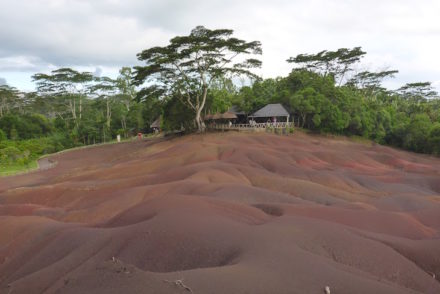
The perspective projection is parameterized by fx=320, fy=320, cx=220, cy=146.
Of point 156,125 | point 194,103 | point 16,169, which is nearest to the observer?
point 16,169

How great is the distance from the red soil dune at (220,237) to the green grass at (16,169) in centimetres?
1216

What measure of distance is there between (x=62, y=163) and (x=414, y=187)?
3271 centimetres

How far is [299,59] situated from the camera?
58531 mm

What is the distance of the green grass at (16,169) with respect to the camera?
96.3ft

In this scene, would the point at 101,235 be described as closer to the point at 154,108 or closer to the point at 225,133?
the point at 225,133

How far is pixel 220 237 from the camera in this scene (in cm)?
848

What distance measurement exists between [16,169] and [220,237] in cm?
3037

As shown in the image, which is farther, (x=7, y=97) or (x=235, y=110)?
(x=7, y=97)

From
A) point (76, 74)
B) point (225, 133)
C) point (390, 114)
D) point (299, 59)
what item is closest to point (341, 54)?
point (299, 59)

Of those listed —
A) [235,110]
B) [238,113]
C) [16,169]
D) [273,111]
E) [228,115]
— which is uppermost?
[235,110]

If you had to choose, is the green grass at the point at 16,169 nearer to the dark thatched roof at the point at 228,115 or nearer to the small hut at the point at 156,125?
the small hut at the point at 156,125

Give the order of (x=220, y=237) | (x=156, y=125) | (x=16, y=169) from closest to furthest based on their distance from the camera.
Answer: (x=220, y=237), (x=16, y=169), (x=156, y=125)

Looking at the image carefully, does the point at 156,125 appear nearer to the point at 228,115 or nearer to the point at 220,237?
the point at 228,115

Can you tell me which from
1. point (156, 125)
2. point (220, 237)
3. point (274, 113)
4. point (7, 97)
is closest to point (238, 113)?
point (274, 113)
